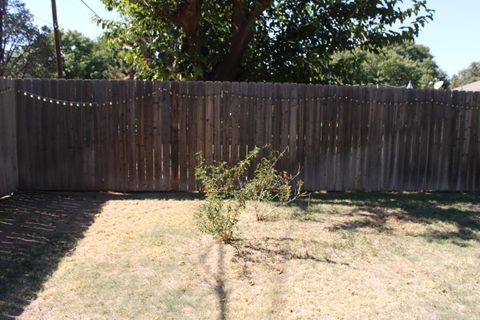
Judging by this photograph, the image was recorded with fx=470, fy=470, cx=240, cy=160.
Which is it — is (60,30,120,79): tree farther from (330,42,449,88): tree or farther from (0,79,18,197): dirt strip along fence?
(0,79,18,197): dirt strip along fence

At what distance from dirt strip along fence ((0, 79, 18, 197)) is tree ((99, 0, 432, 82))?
3350 millimetres

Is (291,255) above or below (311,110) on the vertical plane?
below

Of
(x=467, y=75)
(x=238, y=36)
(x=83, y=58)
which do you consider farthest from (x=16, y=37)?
(x=467, y=75)

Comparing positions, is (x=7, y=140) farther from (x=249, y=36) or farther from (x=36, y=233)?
(x=249, y=36)

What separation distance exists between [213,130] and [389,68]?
153ft

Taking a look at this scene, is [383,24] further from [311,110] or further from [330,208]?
[330,208]

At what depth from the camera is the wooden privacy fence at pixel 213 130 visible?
8273mm

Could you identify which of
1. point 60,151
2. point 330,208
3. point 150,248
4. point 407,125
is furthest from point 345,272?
point 60,151

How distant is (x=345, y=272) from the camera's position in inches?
186

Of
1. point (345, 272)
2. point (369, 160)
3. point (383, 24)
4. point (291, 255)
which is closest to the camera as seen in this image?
point (345, 272)

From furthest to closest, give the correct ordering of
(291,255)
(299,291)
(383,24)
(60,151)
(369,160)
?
(383,24), (369,160), (60,151), (291,255), (299,291)

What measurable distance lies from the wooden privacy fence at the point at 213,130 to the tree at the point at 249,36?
203 centimetres

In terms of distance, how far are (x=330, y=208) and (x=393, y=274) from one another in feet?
9.43

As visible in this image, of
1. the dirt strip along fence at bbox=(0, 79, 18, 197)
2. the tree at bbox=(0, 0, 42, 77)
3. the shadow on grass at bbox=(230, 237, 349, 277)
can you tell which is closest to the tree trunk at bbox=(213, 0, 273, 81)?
the dirt strip along fence at bbox=(0, 79, 18, 197)
